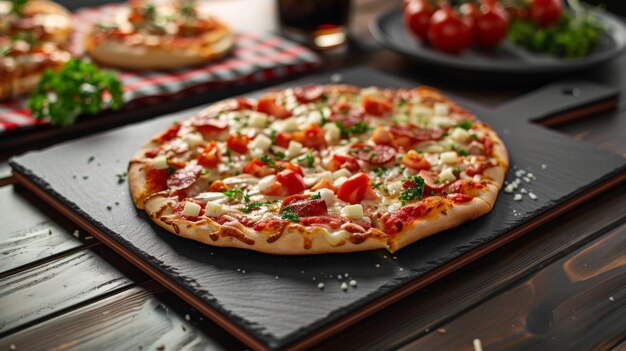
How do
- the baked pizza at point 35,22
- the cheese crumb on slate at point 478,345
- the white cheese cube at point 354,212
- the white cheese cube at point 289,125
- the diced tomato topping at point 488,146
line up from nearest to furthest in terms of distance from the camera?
the cheese crumb on slate at point 478,345
the white cheese cube at point 354,212
the diced tomato topping at point 488,146
the white cheese cube at point 289,125
the baked pizza at point 35,22

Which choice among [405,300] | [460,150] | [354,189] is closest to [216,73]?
[460,150]

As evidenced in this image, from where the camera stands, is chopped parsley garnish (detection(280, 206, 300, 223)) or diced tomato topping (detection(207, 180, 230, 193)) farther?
diced tomato topping (detection(207, 180, 230, 193))

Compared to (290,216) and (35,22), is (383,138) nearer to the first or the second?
(290,216)

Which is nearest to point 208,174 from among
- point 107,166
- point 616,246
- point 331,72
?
point 107,166

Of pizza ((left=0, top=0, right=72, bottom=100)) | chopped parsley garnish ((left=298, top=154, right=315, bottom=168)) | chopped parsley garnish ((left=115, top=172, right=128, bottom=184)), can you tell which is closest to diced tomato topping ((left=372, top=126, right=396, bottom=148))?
chopped parsley garnish ((left=298, top=154, right=315, bottom=168))

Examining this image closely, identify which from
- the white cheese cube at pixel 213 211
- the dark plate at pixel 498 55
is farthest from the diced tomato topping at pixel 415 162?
the dark plate at pixel 498 55

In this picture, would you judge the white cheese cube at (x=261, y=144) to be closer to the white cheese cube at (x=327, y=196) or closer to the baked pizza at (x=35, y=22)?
the white cheese cube at (x=327, y=196)

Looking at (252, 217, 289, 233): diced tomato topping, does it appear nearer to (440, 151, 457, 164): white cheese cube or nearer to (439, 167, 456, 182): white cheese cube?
(439, 167, 456, 182): white cheese cube
